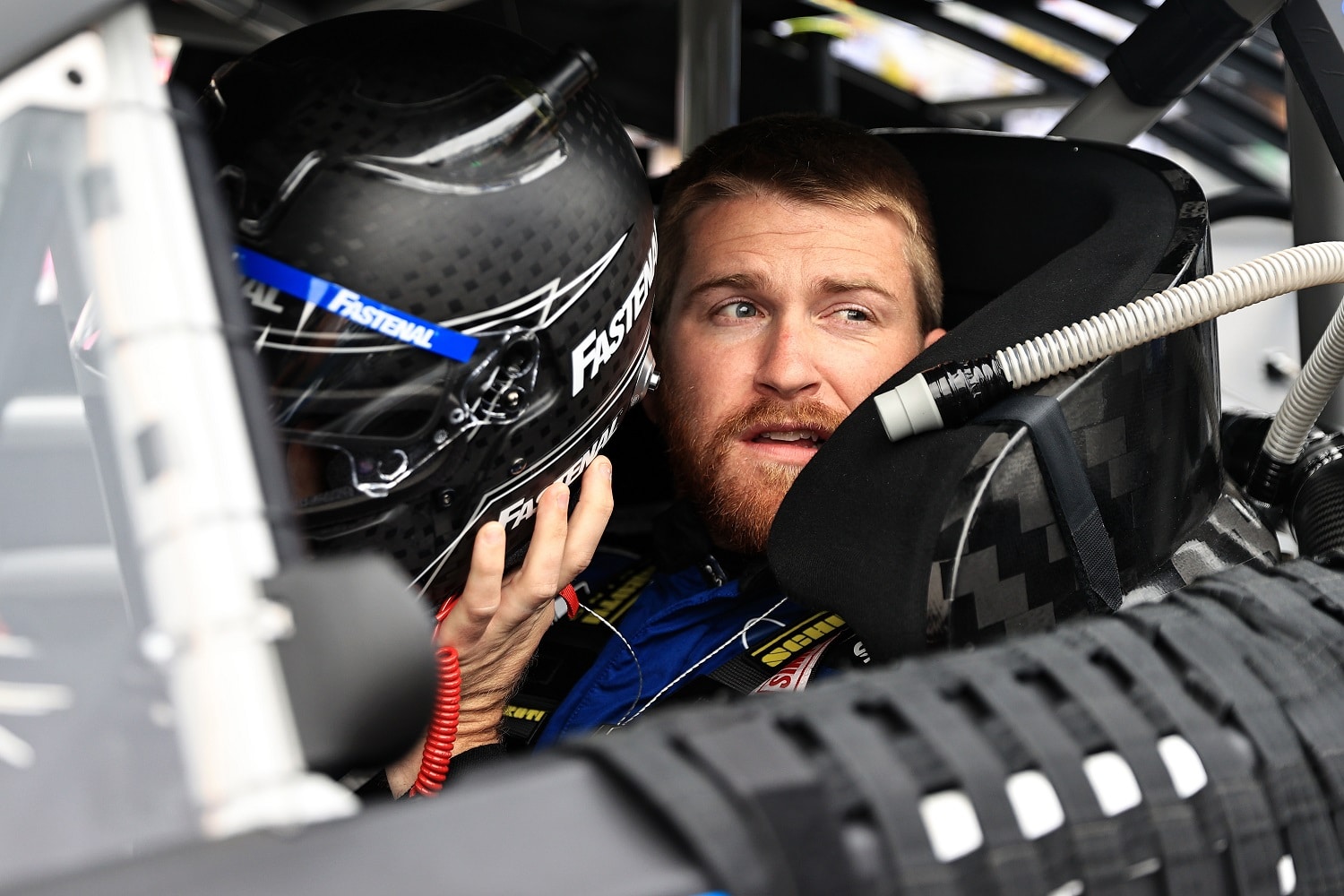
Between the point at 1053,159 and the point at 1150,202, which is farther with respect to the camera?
the point at 1053,159

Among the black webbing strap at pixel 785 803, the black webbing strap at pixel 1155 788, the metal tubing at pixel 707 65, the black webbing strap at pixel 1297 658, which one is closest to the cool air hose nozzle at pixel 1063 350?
the black webbing strap at pixel 1297 658

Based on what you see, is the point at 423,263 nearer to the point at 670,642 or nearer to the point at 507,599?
the point at 507,599

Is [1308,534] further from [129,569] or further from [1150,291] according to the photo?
[129,569]

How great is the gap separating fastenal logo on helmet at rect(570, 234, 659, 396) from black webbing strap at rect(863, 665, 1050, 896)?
1.55 ft

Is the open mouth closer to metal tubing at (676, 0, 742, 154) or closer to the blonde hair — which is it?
the blonde hair

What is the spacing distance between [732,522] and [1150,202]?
21.1 inches

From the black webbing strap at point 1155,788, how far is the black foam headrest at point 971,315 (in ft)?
0.72

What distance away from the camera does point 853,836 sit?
0.49 meters

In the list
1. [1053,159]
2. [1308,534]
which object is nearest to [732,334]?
[1053,159]

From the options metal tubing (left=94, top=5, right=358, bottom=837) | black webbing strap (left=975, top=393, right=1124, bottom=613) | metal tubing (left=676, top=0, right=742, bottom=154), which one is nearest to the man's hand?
black webbing strap (left=975, top=393, right=1124, bottom=613)

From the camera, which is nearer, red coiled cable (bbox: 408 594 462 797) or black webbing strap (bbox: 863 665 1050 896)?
black webbing strap (bbox: 863 665 1050 896)

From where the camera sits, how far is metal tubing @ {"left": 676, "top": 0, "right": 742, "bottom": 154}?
1940mm

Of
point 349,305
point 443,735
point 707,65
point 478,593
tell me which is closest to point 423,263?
point 349,305

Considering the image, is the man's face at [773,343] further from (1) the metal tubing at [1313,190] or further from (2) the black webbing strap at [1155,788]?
(2) the black webbing strap at [1155,788]
